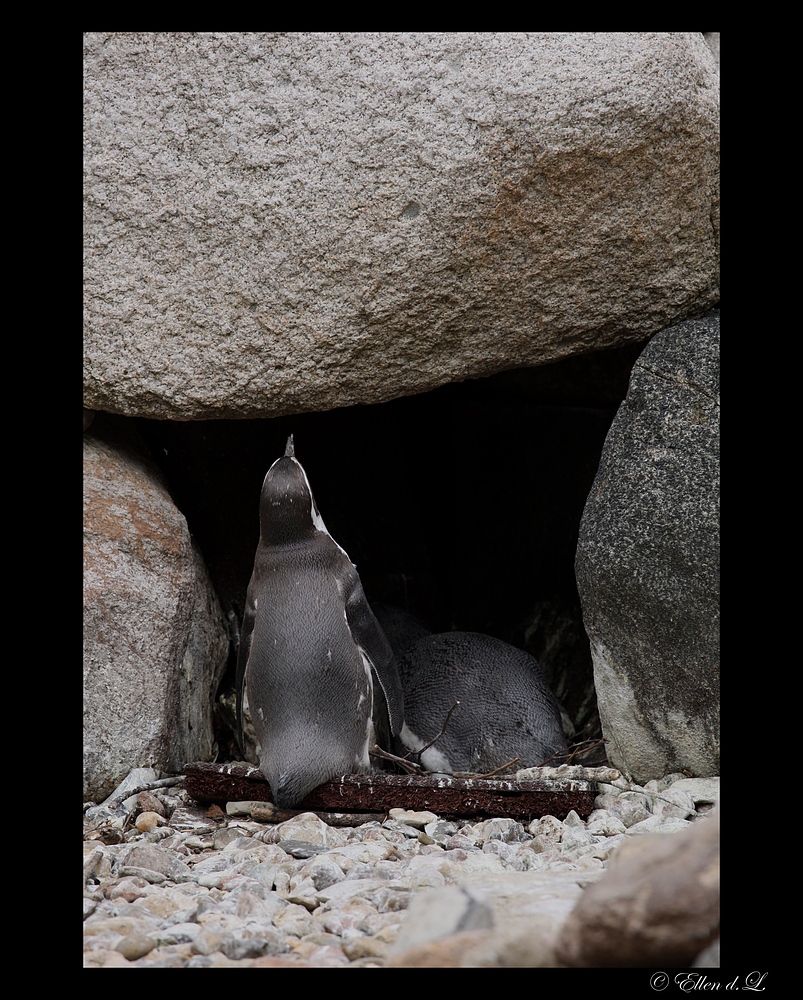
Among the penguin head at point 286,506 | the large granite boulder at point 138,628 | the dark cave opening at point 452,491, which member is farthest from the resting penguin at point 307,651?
the dark cave opening at point 452,491

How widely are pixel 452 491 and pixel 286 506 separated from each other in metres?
1.67

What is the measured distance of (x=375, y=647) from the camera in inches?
124

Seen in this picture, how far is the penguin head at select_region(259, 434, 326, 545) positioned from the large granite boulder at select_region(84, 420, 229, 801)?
0.91ft

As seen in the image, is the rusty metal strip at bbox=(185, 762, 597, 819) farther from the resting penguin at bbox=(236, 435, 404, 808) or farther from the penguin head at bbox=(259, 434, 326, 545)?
the penguin head at bbox=(259, 434, 326, 545)

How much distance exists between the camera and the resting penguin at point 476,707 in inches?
128

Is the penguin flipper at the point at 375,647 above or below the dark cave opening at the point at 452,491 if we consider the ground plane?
A: below

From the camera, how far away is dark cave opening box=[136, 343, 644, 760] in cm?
380

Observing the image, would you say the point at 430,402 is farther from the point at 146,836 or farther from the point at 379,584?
the point at 146,836

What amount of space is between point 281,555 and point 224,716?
0.73m

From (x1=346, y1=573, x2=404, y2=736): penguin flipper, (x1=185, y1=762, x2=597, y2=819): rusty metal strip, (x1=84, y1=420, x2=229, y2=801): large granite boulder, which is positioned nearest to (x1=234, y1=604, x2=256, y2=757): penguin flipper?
(x1=84, y1=420, x2=229, y2=801): large granite boulder

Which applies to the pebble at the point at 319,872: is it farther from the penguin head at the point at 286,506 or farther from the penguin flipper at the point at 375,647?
the penguin head at the point at 286,506

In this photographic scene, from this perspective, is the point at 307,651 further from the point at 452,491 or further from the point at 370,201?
the point at 452,491

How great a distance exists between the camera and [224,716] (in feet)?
11.6

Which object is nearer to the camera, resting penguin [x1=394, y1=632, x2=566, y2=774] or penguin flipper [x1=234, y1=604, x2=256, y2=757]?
penguin flipper [x1=234, y1=604, x2=256, y2=757]
